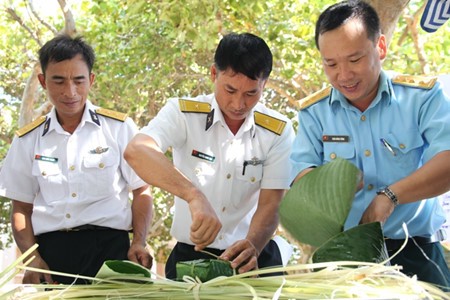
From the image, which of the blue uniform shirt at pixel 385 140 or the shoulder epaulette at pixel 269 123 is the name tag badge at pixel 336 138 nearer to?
the blue uniform shirt at pixel 385 140

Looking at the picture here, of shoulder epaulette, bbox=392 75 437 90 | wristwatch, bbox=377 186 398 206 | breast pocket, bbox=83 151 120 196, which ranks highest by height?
shoulder epaulette, bbox=392 75 437 90

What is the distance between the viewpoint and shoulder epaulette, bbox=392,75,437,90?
2101mm

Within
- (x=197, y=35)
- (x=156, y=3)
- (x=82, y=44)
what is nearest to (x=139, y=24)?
(x=156, y=3)

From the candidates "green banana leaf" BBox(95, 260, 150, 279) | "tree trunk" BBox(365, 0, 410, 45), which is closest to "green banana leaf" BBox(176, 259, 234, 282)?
"green banana leaf" BBox(95, 260, 150, 279)

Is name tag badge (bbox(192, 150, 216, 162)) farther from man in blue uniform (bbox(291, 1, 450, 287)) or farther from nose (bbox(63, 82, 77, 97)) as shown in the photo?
nose (bbox(63, 82, 77, 97))

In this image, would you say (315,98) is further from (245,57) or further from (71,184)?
(71,184)

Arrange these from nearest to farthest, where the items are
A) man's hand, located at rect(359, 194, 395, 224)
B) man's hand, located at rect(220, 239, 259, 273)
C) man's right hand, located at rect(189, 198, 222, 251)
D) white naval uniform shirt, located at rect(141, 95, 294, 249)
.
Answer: man's hand, located at rect(359, 194, 395, 224) < man's right hand, located at rect(189, 198, 222, 251) < man's hand, located at rect(220, 239, 259, 273) < white naval uniform shirt, located at rect(141, 95, 294, 249)

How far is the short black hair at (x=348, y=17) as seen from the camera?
203 centimetres

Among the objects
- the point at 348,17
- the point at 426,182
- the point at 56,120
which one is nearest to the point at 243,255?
the point at 426,182

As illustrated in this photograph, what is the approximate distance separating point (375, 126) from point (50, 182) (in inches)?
55.8

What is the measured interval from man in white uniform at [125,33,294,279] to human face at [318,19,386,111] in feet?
1.46

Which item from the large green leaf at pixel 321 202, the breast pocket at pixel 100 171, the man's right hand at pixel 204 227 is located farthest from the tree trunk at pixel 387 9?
the large green leaf at pixel 321 202

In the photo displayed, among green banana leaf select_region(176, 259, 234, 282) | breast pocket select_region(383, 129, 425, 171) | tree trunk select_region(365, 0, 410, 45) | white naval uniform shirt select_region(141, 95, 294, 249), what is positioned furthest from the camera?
tree trunk select_region(365, 0, 410, 45)

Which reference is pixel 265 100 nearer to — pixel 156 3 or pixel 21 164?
pixel 156 3
